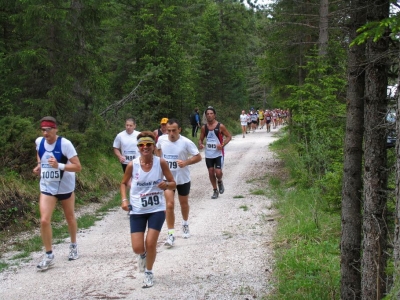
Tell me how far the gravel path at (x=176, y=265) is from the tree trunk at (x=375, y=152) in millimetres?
1877

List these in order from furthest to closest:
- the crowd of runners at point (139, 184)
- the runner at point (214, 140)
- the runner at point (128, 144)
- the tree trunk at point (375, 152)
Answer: the runner at point (214, 140) → the runner at point (128, 144) → the crowd of runners at point (139, 184) → the tree trunk at point (375, 152)

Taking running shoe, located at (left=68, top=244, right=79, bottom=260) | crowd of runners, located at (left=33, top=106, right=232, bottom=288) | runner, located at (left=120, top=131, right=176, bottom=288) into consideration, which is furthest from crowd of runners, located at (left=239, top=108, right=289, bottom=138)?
runner, located at (left=120, top=131, right=176, bottom=288)

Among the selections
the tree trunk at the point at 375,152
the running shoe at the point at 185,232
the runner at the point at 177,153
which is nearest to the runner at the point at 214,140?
the runner at the point at 177,153

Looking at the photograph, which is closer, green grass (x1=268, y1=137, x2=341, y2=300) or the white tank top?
green grass (x1=268, y1=137, x2=341, y2=300)

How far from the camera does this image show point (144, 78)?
17984 millimetres

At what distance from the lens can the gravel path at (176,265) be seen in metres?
5.68

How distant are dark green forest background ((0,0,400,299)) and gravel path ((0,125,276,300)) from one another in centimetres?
142

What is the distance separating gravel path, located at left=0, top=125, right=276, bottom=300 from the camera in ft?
18.6

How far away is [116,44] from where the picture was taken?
2273cm

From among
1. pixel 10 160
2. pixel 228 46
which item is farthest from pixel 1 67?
pixel 228 46

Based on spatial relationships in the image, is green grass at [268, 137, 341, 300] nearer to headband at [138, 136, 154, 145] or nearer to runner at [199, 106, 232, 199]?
runner at [199, 106, 232, 199]

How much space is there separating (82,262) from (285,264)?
3.12 meters

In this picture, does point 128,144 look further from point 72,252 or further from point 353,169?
point 353,169

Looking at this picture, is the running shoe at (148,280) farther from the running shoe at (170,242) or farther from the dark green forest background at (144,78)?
the dark green forest background at (144,78)
